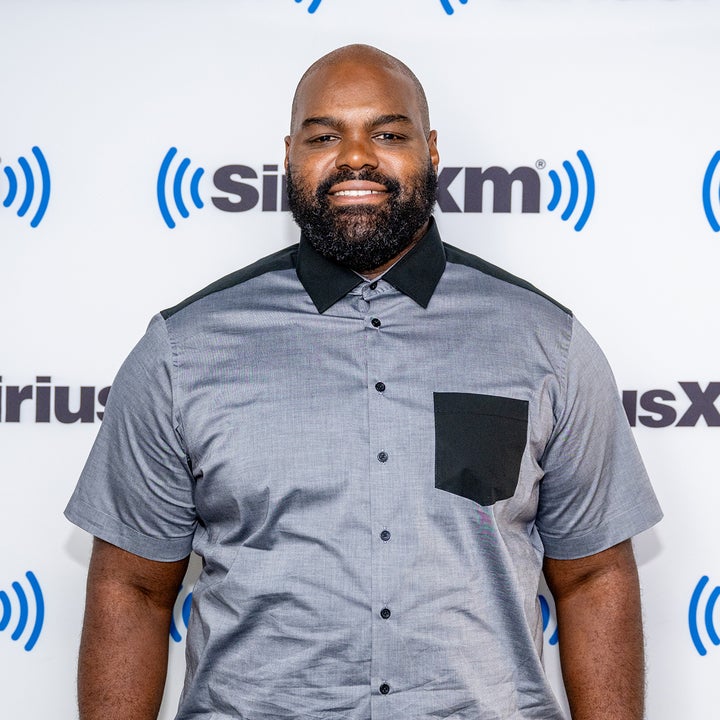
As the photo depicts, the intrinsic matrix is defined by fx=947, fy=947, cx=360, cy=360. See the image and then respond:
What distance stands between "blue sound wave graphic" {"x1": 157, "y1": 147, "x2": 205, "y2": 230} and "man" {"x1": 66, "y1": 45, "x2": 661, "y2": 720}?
324mm

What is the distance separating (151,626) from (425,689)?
484mm

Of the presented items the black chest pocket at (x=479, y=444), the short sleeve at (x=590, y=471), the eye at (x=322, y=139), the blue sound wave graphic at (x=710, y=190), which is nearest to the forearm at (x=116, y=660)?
the black chest pocket at (x=479, y=444)

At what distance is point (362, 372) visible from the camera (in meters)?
1.42

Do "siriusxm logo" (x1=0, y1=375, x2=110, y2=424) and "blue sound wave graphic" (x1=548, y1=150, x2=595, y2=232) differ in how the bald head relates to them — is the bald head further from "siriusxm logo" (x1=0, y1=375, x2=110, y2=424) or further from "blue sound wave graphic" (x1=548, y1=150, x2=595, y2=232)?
"siriusxm logo" (x1=0, y1=375, x2=110, y2=424)

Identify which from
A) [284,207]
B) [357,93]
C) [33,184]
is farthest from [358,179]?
[33,184]

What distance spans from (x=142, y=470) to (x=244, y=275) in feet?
1.15

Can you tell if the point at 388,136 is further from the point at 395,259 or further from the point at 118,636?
the point at 118,636

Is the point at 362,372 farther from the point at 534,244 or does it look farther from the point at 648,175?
the point at 648,175

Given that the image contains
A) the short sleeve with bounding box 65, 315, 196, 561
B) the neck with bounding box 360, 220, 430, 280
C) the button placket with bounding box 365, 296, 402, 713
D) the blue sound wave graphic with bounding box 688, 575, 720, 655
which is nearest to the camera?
the button placket with bounding box 365, 296, 402, 713

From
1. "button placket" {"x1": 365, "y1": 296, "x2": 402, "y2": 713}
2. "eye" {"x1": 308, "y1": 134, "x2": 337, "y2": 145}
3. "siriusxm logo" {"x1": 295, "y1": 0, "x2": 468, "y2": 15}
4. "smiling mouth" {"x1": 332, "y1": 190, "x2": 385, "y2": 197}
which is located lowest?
"button placket" {"x1": 365, "y1": 296, "x2": 402, "y2": 713}

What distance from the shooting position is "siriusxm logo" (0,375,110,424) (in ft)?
5.96

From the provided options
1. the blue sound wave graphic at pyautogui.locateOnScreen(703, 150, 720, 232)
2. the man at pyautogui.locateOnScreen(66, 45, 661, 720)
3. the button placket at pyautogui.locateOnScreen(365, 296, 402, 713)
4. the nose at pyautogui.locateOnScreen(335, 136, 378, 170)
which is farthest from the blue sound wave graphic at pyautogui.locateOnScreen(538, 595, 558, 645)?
the nose at pyautogui.locateOnScreen(335, 136, 378, 170)

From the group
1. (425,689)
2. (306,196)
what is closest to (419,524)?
(425,689)

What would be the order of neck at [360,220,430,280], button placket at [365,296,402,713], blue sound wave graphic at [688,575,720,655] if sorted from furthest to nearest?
blue sound wave graphic at [688,575,720,655], neck at [360,220,430,280], button placket at [365,296,402,713]
